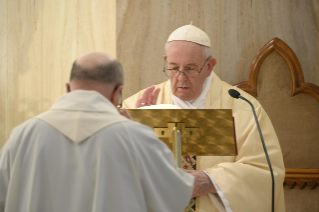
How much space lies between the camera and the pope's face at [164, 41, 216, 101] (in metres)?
3.57

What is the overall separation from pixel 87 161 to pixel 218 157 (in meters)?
1.81

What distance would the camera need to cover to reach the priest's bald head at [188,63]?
11.7ft

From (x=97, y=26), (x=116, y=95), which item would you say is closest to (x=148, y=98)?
(x=116, y=95)

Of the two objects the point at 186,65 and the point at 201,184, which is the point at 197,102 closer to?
the point at 186,65

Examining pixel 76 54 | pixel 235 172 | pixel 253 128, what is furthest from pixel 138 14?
pixel 235 172

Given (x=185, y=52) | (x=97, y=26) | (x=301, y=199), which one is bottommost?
(x=301, y=199)

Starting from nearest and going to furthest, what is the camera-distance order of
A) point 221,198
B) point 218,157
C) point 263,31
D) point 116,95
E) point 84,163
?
point 84,163 → point 116,95 → point 221,198 → point 218,157 → point 263,31

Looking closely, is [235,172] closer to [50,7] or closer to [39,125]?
[39,125]

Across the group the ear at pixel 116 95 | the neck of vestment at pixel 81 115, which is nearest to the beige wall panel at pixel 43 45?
the ear at pixel 116 95

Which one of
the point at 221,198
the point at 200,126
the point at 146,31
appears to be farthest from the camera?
the point at 146,31

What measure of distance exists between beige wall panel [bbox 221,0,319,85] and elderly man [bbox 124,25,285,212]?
2.24ft

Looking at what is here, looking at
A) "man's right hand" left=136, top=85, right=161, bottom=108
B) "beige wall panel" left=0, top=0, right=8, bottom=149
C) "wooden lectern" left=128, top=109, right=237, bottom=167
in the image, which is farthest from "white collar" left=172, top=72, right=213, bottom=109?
"beige wall panel" left=0, top=0, right=8, bottom=149

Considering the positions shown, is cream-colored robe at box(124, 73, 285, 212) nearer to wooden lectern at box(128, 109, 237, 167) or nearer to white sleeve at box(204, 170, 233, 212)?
white sleeve at box(204, 170, 233, 212)

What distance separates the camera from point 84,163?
5.90 feet
